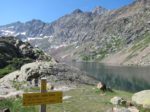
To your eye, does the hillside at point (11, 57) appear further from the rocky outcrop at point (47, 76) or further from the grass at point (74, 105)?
the grass at point (74, 105)

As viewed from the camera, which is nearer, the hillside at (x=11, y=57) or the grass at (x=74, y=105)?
the grass at (x=74, y=105)

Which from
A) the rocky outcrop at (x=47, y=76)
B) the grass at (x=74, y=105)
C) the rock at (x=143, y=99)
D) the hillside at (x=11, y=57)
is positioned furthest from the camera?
the hillside at (x=11, y=57)

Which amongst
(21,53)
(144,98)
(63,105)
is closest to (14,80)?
(63,105)

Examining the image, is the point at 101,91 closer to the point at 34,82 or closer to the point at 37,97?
the point at 34,82

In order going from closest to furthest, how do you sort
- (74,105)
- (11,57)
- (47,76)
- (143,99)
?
(74,105)
(143,99)
(47,76)
(11,57)

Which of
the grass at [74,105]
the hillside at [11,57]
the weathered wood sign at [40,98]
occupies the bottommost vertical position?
the grass at [74,105]

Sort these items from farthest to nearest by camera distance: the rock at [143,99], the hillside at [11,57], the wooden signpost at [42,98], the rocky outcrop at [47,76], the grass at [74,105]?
the hillside at [11,57] → the rocky outcrop at [47,76] → the rock at [143,99] → the grass at [74,105] → the wooden signpost at [42,98]

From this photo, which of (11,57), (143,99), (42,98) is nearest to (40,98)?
(42,98)

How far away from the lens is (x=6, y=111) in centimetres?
1964

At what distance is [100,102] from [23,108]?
24.0 feet

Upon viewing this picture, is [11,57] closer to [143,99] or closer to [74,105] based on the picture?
A: [74,105]

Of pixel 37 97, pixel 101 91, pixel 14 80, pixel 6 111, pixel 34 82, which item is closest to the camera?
pixel 37 97

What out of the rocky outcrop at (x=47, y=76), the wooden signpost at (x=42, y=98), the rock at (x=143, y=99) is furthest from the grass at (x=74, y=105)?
the rocky outcrop at (x=47, y=76)

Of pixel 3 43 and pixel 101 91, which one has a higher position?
pixel 3 43
